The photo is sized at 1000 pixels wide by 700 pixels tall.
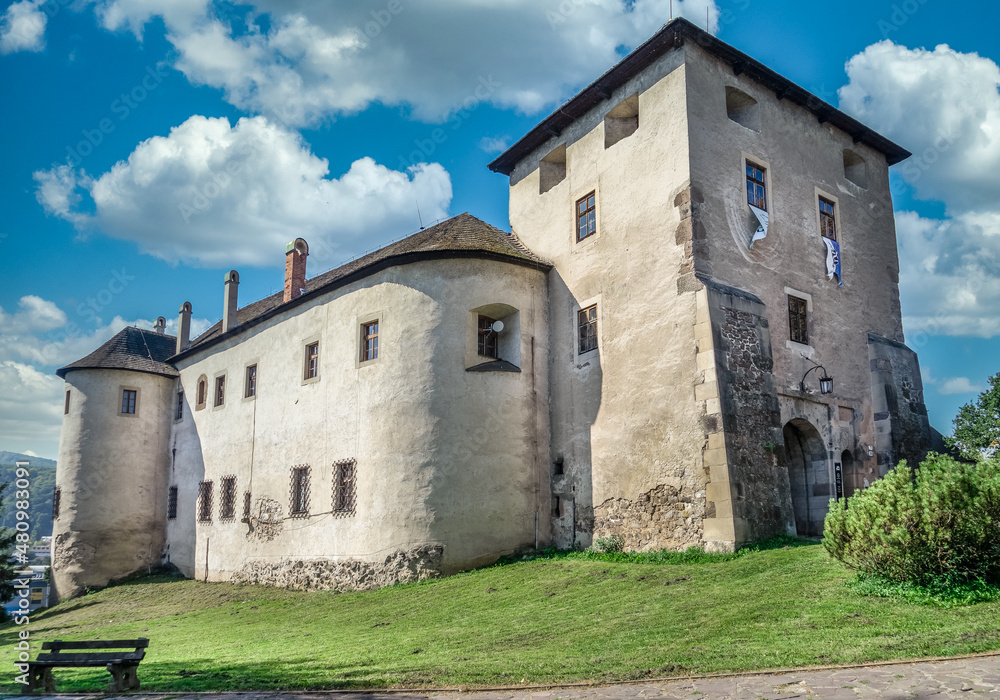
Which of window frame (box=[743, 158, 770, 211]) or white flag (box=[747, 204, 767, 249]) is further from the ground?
window frame (box=[743, 158, 770, 211])

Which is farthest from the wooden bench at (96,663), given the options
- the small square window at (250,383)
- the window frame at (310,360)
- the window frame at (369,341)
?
the small square window at (250,383)

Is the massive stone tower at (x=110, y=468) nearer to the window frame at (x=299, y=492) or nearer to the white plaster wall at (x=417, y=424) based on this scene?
the white plaster wall at (x=417, y=424)

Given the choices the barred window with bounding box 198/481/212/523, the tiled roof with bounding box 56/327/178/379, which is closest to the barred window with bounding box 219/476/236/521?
the barred window with bounding box 198/481/212/523

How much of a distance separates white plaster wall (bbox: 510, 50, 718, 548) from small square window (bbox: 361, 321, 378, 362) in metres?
4.72

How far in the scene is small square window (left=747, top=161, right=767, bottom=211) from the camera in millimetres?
18656

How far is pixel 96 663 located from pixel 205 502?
19061 mm

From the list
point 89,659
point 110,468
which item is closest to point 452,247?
point 89,659

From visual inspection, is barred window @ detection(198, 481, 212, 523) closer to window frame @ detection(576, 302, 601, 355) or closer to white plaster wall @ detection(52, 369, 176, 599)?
white plaster wall @ detection(52, 369, 176, 599)

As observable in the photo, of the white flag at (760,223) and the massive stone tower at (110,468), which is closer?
the white flag at (760,223)

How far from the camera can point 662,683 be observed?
7555 mm

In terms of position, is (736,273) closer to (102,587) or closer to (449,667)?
(449,667)

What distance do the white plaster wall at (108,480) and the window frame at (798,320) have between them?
24.8 m

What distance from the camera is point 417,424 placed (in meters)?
18.8

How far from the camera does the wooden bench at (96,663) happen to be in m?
9.71
